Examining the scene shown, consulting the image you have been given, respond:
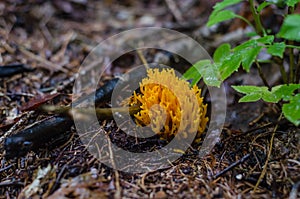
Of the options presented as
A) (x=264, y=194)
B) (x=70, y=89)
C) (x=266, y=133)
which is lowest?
(x=264, y=194)

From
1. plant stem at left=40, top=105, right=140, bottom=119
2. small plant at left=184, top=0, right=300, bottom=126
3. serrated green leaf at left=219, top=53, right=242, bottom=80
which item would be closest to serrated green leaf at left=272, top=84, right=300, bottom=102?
small plant at left=184, top=0, right=300, bottom=126

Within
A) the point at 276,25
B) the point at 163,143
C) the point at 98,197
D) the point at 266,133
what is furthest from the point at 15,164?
the point at 276,25

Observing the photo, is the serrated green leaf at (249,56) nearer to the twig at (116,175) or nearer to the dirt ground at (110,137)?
the dirt ground at (110,137)

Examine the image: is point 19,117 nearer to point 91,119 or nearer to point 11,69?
point 91,119

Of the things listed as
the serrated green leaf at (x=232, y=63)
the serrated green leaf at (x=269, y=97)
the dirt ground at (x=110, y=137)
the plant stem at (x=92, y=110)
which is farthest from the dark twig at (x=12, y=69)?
the serrated green leaf at (x=269, y=97)

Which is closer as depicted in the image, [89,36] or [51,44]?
[51,44]

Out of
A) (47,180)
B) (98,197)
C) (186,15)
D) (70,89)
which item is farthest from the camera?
(186,15)

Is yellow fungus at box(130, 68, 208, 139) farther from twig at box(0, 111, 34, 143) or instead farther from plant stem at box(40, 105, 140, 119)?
twig at box(0, 111, 34, 143)
